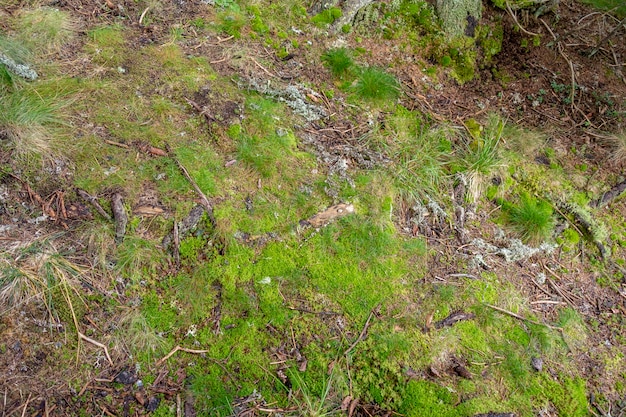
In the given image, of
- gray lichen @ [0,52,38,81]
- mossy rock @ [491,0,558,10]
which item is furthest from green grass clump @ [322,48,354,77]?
gray lichen @ [0,52,38,81]

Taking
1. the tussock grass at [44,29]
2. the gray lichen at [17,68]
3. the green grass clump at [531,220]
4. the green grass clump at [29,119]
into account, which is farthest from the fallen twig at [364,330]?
the tussock grass at [44,29]

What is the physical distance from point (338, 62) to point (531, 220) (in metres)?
2.32

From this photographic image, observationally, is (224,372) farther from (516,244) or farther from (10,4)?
(10,4)

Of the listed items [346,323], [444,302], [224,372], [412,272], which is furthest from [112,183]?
[444,302]

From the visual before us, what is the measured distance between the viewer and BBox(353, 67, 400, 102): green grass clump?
4.27 metres

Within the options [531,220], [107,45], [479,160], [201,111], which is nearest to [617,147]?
[531,220]

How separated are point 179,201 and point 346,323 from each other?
1.52m

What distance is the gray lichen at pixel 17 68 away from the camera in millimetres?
3686

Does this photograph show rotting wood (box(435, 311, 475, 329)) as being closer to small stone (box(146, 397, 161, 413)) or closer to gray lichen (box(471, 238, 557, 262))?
gray lichen (box(471, 238, 557, 262))

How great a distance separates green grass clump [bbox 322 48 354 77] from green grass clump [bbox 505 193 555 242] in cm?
205

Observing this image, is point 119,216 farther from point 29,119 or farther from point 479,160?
point 479,160

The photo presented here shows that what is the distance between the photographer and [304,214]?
347 centimetres

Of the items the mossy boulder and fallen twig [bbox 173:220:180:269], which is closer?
fallen twig [bbox 173:220:180:269]

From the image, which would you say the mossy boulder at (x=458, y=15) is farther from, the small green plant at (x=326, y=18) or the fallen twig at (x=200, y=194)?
the fallen twig at (x=200, y=194)
